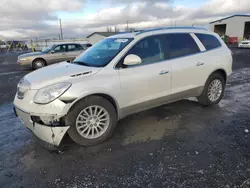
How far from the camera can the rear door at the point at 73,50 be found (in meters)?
13.6

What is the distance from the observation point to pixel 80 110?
130 inches

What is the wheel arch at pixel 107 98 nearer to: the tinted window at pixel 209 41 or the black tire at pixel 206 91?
the black tire at pixel 206 91

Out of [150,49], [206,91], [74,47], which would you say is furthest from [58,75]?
[74,47]

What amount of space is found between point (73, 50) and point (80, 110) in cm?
1140

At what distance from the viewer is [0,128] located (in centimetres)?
440

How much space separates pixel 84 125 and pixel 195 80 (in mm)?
2649

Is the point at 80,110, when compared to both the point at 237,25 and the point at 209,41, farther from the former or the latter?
the point at 237,25

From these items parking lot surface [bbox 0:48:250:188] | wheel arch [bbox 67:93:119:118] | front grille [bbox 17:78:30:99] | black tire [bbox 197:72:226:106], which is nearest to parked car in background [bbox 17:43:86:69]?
parking lot surface [bbox 0:48:250:188]

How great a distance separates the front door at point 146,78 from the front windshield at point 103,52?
0.78 ft

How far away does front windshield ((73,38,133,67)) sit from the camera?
379cm

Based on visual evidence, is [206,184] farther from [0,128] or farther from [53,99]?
[0,128]

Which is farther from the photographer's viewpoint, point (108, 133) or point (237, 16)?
point (237, 16)

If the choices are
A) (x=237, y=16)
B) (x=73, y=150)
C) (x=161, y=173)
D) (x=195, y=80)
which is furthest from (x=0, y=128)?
(x=237, y=16)

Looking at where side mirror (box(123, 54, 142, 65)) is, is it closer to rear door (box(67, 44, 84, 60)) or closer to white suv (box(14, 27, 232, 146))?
white suv (box(14, 27, 232, 146))
